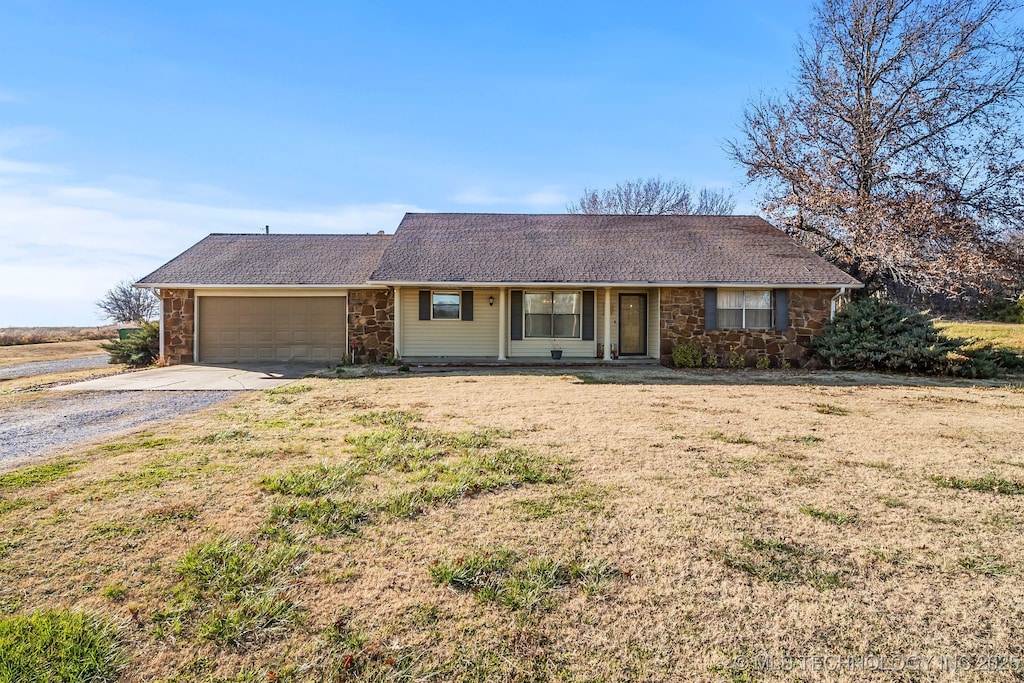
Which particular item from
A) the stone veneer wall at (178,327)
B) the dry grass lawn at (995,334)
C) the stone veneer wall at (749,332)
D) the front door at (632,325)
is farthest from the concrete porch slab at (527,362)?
the dry grass lawn at (995,334)

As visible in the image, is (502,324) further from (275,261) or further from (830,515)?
(830,515)

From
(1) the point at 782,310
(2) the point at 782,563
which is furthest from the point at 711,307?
(2) the point at 782,563

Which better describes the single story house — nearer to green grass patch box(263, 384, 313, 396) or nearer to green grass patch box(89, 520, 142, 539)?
green grass patch box(263, 384, 313, 396)

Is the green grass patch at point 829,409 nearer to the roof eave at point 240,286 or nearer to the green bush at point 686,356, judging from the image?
the green bush at point 686,356

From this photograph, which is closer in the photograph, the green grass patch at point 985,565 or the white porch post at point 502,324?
the green grass patch at point 985,565

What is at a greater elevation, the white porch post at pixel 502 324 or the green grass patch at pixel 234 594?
the white porch post at pixel 502 324

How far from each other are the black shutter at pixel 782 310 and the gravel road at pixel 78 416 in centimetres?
1234

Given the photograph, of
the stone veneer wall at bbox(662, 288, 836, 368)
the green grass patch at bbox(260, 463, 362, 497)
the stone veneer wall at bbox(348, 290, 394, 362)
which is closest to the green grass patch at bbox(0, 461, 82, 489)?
the green grass patch at bbox(260, 463, 362, 497)

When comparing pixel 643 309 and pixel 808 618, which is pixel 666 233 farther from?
pixel 808 618

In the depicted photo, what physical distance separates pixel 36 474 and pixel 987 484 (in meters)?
7.77

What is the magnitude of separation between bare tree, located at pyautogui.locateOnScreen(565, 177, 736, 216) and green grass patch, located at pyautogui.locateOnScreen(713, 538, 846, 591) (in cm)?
3316

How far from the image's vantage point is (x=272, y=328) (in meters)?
15.0

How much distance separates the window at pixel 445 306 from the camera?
48.0ft

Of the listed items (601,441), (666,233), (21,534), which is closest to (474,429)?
(601,441)
